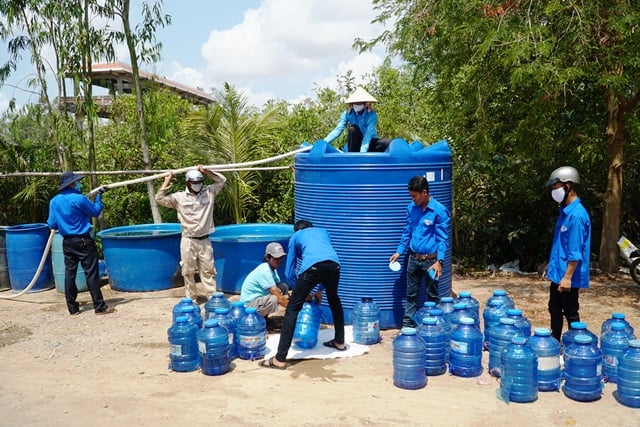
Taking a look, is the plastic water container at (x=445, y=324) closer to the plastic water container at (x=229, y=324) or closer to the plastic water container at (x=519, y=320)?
the plastic water container at (x=519, y=320)

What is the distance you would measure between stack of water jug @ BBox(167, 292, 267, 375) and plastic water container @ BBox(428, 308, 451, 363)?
5.76ft

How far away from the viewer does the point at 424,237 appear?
20.5 feet

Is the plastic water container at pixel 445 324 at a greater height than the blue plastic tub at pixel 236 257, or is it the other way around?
the blue plastic tub at pixel 236 257

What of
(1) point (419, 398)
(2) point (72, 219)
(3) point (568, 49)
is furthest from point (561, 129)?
(2) point (72, 219)

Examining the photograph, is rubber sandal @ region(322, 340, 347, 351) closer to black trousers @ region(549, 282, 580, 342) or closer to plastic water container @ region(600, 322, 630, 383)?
black trousers @ region(549, 282, 580, 342)

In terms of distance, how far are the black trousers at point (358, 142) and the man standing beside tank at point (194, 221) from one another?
1905 millimetres

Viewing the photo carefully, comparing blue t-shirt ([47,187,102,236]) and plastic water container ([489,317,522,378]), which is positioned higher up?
blue t-shirt ([47,187,102,236])

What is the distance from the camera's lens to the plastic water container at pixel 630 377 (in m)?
4.63

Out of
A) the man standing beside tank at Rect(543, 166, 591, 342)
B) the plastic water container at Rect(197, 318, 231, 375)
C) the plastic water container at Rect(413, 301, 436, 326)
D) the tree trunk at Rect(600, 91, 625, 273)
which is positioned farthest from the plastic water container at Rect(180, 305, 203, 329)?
the tree trunk at Rect(600, 91, 625, 273)

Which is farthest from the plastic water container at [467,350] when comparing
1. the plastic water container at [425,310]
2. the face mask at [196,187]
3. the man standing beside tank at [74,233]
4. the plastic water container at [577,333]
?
Answer: the man standing beside tank at [74,233]

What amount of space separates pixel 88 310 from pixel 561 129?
771cm

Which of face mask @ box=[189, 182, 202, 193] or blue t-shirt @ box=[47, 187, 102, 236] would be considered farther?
face mask @ box=[189, 182, 202, 193]

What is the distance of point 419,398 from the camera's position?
4949 mm

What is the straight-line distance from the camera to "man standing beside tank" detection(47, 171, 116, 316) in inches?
301
